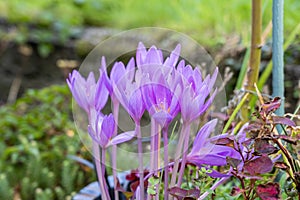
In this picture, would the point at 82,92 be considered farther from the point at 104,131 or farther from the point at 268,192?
the point at 268,192

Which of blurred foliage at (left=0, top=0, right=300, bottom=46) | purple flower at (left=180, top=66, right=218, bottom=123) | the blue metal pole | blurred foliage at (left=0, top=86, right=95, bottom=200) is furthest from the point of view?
blurred foliage at (left=0, top=0, right=300, bottom=46)

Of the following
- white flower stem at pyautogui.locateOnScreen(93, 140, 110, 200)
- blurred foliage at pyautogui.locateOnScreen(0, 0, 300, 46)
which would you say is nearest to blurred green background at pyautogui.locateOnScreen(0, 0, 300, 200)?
blurred foliage at pyautogui.locateOnScreen(0, 0, 300, 46)

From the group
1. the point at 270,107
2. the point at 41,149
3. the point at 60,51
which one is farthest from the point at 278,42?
the point at 60,51

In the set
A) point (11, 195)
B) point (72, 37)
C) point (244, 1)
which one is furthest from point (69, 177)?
point (72, 37)

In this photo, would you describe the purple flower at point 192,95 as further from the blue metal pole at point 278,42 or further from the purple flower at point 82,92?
the blue metal pole at point 278,42

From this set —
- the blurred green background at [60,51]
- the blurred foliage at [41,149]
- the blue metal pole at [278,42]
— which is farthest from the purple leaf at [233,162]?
the blurred foliage at [41,149]

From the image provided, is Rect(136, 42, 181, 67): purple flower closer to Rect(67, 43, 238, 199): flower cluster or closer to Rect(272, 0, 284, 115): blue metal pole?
Rect(67, 43, 238, 199): flower cluster

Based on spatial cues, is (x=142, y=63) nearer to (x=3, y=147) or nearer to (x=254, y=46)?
(x=254, y=46)

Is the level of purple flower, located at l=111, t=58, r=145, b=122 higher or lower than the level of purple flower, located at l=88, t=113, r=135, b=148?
higher
